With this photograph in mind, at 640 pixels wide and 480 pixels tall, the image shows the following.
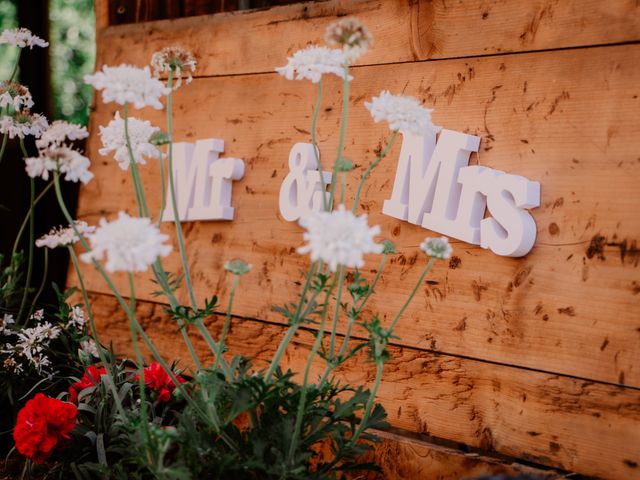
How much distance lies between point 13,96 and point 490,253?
1217 mm

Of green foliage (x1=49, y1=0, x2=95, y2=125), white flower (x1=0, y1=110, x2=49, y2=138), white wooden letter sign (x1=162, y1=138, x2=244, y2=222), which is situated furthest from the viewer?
green foliage (x1=49, y1=0, x2=95, y2=125)

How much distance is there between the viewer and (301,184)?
183cm

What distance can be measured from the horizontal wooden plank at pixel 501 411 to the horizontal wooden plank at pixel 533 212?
41 mm

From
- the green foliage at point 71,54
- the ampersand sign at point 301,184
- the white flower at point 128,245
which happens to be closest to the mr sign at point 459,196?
the ampersand sign at point 301,184

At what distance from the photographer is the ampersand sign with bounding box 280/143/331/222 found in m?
1.79

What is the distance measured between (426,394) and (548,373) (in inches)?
11.9

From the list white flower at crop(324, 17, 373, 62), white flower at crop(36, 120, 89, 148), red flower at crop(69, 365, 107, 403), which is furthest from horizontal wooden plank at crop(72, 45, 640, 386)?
white flower at crop(36, 120, 89, 148)

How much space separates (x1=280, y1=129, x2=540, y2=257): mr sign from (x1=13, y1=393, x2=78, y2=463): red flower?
2.53ft

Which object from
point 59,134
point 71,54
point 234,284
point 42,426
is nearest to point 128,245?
point 234,284

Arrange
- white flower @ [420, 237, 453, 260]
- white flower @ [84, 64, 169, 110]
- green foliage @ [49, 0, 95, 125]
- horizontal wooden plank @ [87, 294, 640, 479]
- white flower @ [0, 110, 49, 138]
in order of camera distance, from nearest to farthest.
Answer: white flower @ [84, 64, 169, 110], white flower @ [420, 237, 453, 260], horizontal wooden plank @ [87, 294, 640, 479], white flower @ [0, 110, 49, 138], green foliage @ [49, 0, 95, 125]

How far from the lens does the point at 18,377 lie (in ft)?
5.88

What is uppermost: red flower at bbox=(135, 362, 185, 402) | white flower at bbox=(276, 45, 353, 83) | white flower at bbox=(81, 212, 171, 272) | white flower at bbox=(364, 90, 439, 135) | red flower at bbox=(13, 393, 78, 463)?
white flower at bbox=(276, 45, 353, 83)

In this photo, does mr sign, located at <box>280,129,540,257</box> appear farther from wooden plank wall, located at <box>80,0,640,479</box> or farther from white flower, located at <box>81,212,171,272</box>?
white flower, located at <box>81,212,171,272</box>

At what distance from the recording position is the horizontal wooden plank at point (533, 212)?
138cm
